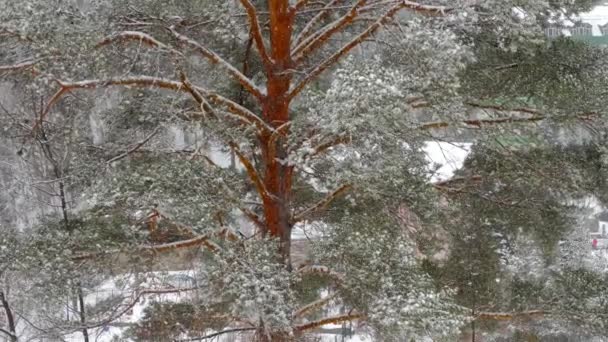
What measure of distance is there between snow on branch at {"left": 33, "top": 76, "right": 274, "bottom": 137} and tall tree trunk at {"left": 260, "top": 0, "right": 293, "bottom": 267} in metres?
0.19

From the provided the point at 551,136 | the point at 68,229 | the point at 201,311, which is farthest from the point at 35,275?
the point at 551,136

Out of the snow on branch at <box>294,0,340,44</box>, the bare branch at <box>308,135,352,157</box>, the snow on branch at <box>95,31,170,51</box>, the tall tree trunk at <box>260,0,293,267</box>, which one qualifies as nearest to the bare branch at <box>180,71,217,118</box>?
the snow on branch at <box>95,31,170,51</box>

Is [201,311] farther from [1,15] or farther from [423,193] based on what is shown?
[1,15]

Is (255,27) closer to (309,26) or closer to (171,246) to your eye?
(309,26)

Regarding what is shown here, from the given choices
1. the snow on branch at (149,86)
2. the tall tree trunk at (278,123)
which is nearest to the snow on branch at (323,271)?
the tall tree trunk at (278,123)

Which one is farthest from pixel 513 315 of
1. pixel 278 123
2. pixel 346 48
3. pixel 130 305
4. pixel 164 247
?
pixel 130 305

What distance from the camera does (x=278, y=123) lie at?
187 inches

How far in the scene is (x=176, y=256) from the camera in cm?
559

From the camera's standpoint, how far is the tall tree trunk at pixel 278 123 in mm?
4609

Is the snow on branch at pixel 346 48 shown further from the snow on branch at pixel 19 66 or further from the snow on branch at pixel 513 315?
the snow on branch at pixel 513 315

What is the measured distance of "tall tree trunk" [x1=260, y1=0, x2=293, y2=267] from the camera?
461 centimetres

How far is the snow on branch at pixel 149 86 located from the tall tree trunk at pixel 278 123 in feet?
0.61

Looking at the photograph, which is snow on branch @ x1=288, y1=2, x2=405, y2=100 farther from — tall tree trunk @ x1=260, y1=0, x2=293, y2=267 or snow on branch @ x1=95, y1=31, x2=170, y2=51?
snow on branch @ x1=95, y1=31, x2=170, y2=51

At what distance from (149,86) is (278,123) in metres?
0.92
